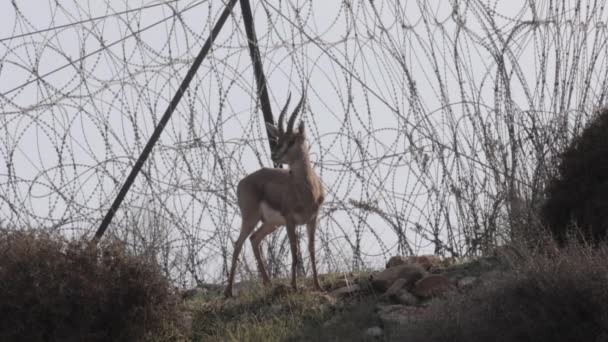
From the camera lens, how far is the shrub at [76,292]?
24.3 ft

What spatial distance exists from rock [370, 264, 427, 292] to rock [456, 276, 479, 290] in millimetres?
290

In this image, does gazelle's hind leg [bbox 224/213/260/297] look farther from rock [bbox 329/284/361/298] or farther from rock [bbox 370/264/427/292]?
rock [bbox 370/264/427/292]

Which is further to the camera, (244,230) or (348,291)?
(244,230)

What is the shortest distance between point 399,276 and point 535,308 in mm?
1877

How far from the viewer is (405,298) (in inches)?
308

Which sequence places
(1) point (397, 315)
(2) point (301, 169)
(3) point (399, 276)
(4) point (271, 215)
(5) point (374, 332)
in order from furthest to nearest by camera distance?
(4) point (271, 215), (2) point (301, 169), (3) point (399, 276), (1) point (397, 315), (5) point (374, 332)

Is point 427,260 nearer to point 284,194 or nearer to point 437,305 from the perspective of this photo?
point 284,194

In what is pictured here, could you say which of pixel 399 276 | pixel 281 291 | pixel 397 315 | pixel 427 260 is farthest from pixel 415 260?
pixel 397 315

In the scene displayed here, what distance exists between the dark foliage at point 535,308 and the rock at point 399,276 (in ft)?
4.15

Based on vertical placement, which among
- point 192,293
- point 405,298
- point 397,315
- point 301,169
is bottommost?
point 397,315

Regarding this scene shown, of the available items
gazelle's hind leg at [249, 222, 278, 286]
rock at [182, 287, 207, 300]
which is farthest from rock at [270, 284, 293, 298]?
rock at [182, 287, 207, 300]

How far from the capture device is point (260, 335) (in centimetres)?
738

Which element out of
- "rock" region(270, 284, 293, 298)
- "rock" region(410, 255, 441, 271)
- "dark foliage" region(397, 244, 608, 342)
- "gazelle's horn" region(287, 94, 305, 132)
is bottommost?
"dark foliage" region(397, 244, 608, 342)

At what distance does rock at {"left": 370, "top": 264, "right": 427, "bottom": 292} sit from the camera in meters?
8.10
